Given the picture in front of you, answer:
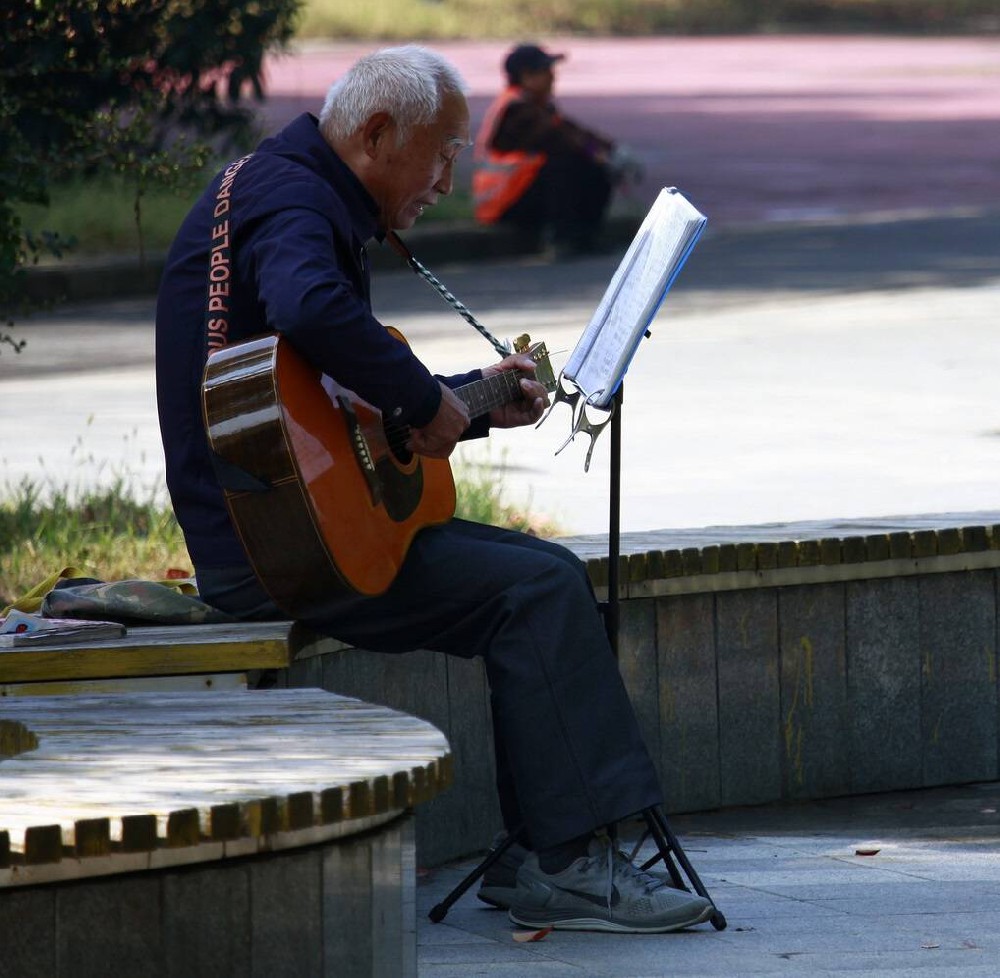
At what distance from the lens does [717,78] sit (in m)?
33.9

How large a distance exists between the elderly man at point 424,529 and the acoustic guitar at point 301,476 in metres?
0.05

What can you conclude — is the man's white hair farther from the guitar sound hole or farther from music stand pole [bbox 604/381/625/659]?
music stand pole [bbox 604/381/625/659]

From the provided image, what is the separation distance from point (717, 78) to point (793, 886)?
30.4 metres

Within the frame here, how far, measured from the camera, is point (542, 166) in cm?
1543

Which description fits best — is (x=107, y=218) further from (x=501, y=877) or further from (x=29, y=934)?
(x=29, y=934)

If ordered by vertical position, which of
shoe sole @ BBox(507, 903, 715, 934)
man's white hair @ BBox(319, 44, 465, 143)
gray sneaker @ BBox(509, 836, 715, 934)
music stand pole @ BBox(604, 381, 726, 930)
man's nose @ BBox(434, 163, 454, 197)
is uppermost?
man's white hair @ BBox(319, 44, 465, 143)

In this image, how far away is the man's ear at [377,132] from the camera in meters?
4.08

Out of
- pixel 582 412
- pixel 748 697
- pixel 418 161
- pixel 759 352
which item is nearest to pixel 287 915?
pixel 582 412

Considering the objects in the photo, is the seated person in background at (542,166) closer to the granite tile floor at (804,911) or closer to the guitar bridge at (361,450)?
the granite tile floor at (804,911)

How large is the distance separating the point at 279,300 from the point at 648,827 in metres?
1.07

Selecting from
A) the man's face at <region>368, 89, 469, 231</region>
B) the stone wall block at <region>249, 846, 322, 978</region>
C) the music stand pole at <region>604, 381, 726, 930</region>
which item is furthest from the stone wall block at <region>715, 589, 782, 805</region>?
the stone wall block at <region>249, 846, 322, 978</region>

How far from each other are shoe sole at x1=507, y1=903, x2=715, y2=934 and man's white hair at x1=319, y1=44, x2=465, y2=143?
130 cm

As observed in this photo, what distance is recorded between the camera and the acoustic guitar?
388cm

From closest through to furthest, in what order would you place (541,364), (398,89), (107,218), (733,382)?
(398,89) → (541,364) → (733,382) → (107,218)
